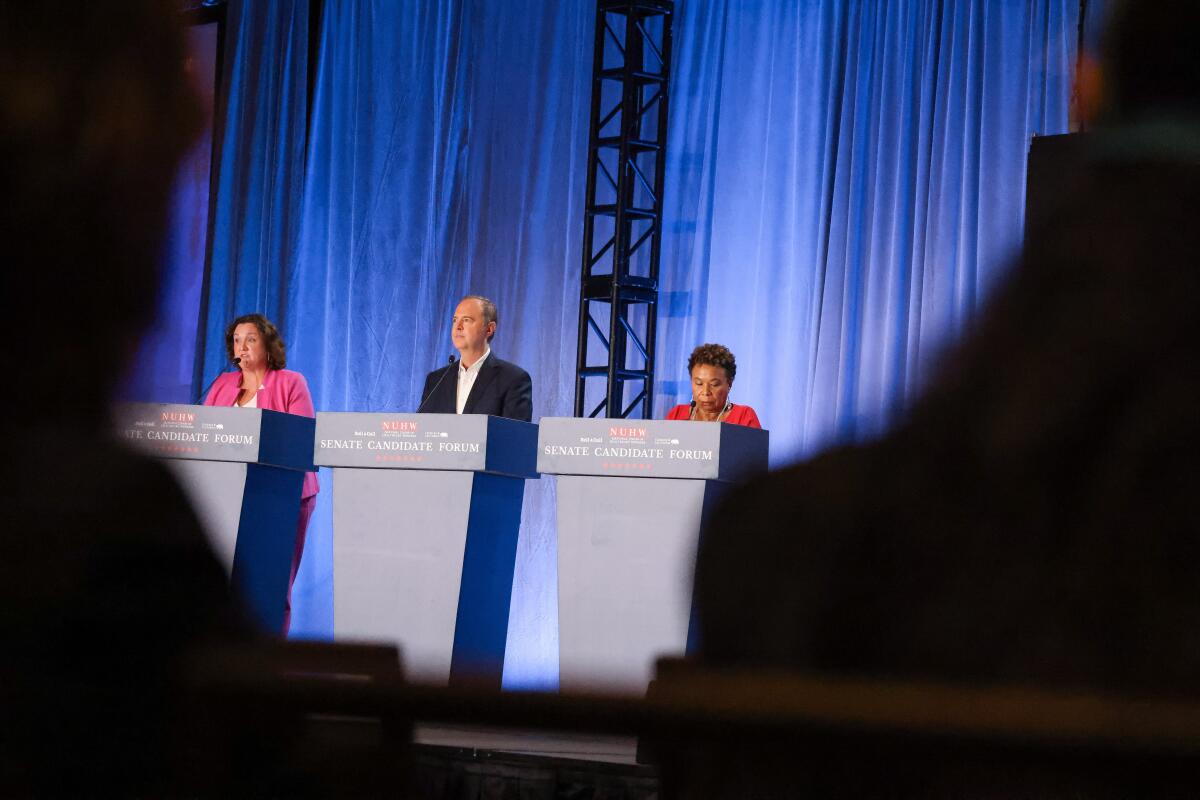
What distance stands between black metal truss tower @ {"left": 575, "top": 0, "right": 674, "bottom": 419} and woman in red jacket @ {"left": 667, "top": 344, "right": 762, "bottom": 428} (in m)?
1.06

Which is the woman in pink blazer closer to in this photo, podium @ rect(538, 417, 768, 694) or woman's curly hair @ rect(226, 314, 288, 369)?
woman's curly hair @ rect(226, 314, 288, 369)

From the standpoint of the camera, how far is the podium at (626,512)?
4.25 meters

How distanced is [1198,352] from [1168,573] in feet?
0.24

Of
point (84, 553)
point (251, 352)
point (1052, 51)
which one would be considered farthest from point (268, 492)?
point (84, 553)

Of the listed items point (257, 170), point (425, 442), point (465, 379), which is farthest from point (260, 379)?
point (257, 170)

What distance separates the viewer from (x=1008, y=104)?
233 inches

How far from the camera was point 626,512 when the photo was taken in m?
4.38

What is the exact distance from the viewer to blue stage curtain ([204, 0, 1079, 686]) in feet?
19.6

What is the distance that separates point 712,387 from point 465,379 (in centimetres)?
93

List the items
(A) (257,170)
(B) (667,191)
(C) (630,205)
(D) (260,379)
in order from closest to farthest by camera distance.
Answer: (D) (260,379)
(C) (630,205)
(B) (667,191)
(A) (257,170)

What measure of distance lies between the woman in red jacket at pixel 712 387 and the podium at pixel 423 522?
68cm

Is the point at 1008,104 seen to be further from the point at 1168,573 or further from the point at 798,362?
the point at 1168,573

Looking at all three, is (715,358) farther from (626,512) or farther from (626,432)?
(626,512)

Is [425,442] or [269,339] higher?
[269,339]
